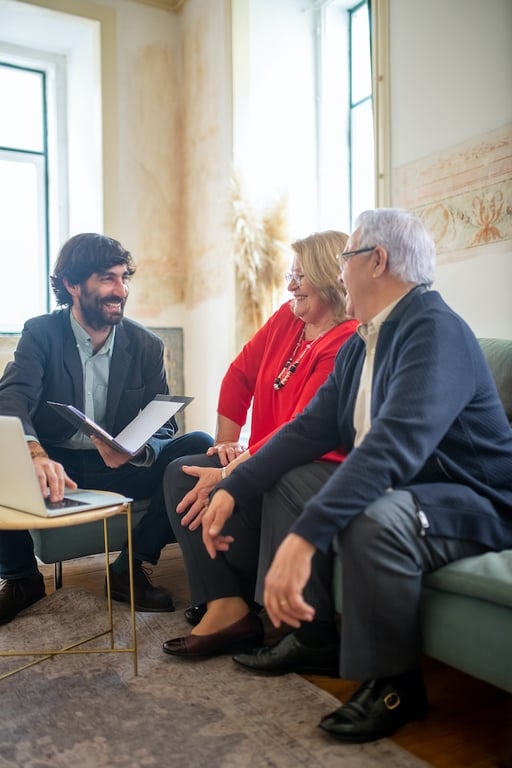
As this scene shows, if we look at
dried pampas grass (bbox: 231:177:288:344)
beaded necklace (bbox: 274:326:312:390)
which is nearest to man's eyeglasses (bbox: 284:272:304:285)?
beaded necklace (bbox: 274:326:312:390)

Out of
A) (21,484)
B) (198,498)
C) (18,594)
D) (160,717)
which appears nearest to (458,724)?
(160,717)

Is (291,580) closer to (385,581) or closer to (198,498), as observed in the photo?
(385,581)

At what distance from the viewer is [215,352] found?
4.38m

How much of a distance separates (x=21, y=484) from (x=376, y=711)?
951mm

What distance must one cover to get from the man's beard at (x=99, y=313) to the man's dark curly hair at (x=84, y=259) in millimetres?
89

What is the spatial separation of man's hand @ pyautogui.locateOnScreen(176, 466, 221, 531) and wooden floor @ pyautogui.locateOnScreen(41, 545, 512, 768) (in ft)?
1.74

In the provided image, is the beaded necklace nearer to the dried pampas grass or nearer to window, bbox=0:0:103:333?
the dried pampas grass

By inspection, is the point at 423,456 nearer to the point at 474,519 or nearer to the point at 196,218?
the point at 474,519

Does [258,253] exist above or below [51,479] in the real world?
above

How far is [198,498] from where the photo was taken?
6.70ft

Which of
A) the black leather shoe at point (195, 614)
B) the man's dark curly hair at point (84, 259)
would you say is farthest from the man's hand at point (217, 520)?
the man's dark curly hair at point (84, 259)

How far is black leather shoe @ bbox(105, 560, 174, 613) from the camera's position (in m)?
2.31

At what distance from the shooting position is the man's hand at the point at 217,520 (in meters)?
1.74

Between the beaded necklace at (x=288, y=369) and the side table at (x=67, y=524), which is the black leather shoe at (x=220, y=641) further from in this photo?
the beaded necklace at (x=288, y=369)
